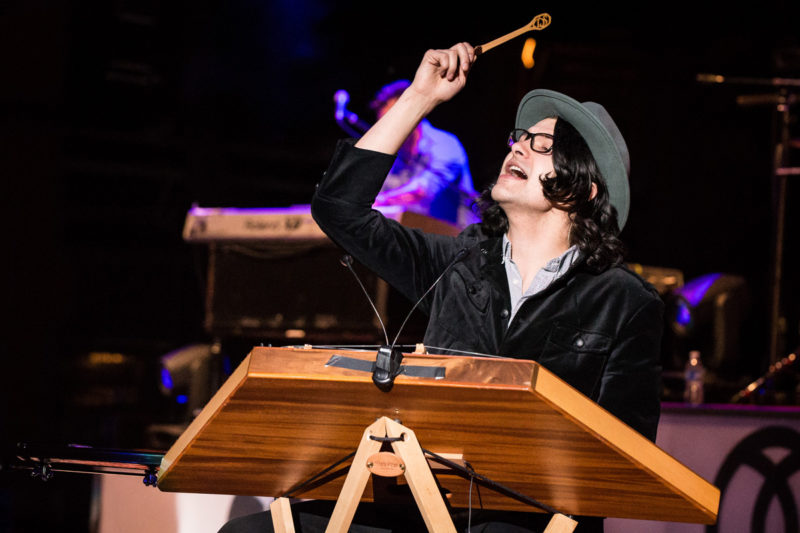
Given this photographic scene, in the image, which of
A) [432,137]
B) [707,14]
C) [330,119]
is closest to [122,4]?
[330,119]

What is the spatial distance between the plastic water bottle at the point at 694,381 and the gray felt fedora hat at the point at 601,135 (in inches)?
88.3

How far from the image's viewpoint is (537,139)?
8.32ft

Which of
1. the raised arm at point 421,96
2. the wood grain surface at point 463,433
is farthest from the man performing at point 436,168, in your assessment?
the wood grain surface at point 463,433

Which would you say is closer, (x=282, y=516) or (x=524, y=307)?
(x=282, y=516)

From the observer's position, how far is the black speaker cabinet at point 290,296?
4277 millimetres

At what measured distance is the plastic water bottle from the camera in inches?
177

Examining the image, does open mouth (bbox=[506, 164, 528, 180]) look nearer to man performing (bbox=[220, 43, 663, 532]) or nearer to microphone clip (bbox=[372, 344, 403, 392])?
Answer: man performing (bbox=[220, 43, 663, 532])

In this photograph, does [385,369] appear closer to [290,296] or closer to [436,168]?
[290,296]

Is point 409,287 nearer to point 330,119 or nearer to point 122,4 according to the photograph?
point 122,4

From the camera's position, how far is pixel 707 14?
6.84 m

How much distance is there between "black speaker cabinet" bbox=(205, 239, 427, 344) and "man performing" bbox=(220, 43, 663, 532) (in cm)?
158

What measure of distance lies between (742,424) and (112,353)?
7315mm

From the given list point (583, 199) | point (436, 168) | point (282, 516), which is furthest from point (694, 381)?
point (282, 516)

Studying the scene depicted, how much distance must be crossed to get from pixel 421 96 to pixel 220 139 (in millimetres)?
8049
